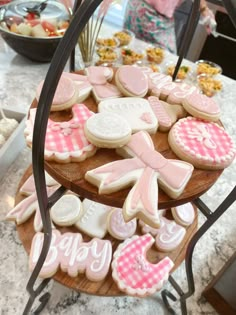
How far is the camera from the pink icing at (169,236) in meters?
0.54

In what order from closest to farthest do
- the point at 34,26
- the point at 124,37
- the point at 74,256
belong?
the point at 74,256 < the point at 34,26 < the point at 124,37

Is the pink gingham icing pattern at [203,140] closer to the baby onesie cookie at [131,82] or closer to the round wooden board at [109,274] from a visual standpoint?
the baby onesie cookie at [131,82]

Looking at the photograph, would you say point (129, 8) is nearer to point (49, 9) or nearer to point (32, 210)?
point (49, 9)

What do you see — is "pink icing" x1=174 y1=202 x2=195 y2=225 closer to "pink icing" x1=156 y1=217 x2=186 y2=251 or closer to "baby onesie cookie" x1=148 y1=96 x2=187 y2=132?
"pink icing" x1=156 y1=217 x2=186 y2=251

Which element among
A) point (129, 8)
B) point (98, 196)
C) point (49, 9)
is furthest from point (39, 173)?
point (129, 8)

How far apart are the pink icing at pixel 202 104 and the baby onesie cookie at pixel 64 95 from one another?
180 mm

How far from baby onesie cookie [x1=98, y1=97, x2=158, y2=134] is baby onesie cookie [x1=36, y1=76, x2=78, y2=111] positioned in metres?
0.04

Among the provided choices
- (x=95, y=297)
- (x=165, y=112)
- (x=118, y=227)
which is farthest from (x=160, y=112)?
(x=95, y=297)

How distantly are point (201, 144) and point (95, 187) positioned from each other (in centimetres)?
17

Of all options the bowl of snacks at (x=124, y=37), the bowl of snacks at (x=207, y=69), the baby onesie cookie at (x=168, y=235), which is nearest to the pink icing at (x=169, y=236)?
the baby onesie cookie at (x=168, y=235)

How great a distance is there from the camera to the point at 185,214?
1.97 ft

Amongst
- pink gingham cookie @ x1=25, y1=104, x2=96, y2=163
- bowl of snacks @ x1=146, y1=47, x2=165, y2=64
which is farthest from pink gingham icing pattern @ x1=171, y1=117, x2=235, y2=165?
bowl of snacks @ x1=146, y1=47, x2=165, y2=64

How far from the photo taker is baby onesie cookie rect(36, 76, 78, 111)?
0.41m

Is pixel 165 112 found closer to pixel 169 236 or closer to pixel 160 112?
pixel 160 112
